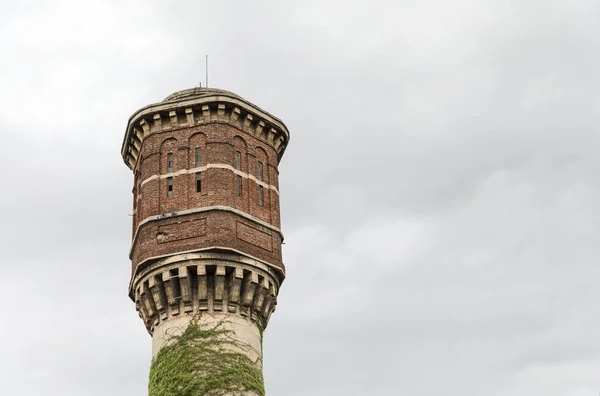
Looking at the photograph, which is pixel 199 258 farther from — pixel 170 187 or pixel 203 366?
pixel 203 366

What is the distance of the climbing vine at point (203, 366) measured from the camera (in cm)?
2941

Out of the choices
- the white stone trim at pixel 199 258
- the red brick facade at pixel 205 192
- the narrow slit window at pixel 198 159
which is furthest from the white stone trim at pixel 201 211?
the narrow slit window at pixel 198 159

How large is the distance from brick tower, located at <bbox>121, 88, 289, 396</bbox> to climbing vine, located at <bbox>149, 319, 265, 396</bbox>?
0.07m

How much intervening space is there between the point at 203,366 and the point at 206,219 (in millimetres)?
5109

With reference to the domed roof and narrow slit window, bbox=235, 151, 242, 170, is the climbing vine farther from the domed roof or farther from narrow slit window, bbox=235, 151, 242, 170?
the domed roof

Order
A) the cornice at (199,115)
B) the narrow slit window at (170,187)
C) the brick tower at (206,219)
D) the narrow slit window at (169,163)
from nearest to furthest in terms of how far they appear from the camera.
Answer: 1. the brick tower at (206,219)
2. the narrow slit window at (170,187)
3. the narrow slit window at (169,163)
4. the cornice at (199,115)

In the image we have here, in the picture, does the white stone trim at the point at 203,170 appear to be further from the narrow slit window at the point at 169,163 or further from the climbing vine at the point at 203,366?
the climbing vine at the point at 203,366

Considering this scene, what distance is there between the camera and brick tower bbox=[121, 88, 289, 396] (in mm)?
30969

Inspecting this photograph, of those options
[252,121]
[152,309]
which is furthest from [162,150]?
[152,309]

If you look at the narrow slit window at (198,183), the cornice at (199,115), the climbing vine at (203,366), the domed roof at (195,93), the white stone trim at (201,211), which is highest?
the domed roof at (195,93)

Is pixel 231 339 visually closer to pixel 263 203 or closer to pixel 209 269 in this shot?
pixel 209 269

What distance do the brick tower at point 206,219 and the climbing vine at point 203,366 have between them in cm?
7

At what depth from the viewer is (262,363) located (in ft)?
104

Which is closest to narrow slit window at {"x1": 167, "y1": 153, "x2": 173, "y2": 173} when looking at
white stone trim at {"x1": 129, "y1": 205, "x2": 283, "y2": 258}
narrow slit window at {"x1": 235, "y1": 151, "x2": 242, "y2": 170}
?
white stone trim at {"x1": 129, "y1": 205, "x2": 283, "y2": 258}
